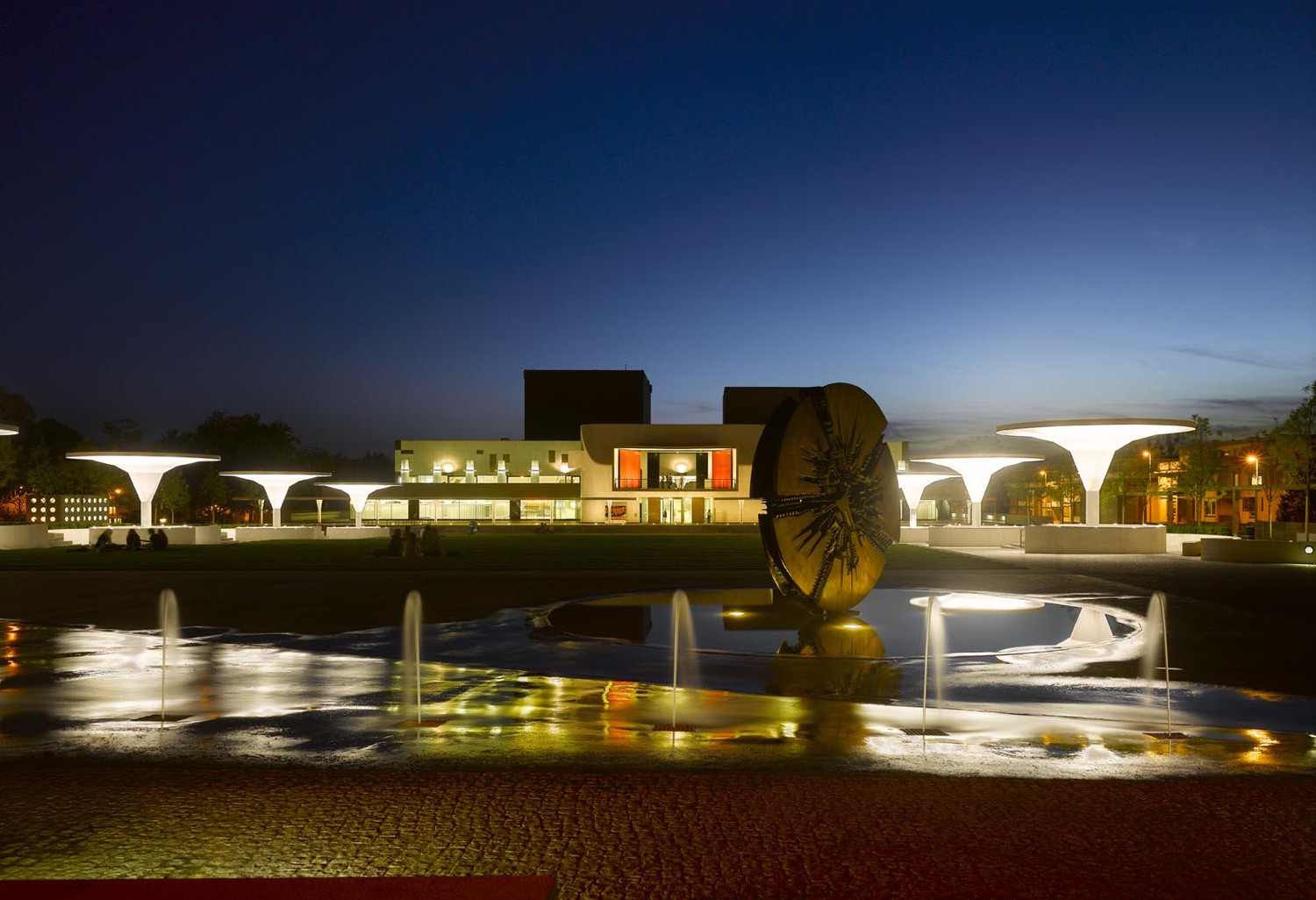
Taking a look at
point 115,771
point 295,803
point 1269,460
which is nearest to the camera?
point 295,803

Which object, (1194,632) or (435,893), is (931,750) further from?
(1194,632)

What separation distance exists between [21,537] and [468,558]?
2397 centimetres

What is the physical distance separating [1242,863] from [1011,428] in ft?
118

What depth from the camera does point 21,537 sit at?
4388 centimetres

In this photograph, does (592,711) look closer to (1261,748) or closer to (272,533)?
(1261,748)

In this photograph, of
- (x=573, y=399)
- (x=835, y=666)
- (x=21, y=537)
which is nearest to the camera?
(x=835, y=666)

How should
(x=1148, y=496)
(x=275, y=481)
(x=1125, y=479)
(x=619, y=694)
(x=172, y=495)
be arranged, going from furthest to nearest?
(x=172, y=495) < (x=1125, y=479) < (x=1148, y=496) < (x=275, y=481) < (x=619, y=694)

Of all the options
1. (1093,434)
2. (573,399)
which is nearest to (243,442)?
(573,399)

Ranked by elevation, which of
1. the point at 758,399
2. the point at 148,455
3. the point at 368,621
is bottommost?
the point at 368,621

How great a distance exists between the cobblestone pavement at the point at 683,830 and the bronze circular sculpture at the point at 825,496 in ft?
28.4

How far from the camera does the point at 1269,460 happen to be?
59.9 m

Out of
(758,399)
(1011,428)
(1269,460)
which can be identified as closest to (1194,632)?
(1011,428)

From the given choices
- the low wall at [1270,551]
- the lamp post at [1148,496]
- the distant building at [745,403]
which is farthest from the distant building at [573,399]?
the low wall at [1270,551]

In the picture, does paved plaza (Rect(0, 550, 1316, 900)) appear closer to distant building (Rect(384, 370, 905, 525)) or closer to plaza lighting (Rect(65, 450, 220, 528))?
plaza lighting (Rect(65, 450, 220, 528))
